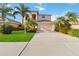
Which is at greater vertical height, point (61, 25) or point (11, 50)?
point (11, 50)

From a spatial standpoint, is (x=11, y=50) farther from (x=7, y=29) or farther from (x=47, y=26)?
(x=47, y=26)

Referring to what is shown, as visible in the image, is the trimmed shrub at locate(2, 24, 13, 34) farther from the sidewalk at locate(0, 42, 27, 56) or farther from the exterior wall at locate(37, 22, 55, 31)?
the sidewalk at locate(0, 42, 27, 56)

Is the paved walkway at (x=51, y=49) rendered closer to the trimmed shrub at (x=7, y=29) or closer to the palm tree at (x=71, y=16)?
the trimmed shrub at (x=7, y=29)

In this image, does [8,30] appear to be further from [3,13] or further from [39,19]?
[39,19]

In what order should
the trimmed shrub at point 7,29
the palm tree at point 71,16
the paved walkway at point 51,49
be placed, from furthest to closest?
the palm tree at point 71,16
the trimmed shrub at point 7,29
the paved walkway at point 51,49

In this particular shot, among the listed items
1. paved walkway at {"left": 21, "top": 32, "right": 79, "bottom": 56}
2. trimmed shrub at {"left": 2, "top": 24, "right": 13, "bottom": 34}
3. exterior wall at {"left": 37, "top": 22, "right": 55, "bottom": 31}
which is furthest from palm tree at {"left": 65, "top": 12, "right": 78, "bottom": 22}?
paved walkway at {"left": 21, "top": 32, "right": 79, "bottom": 56}

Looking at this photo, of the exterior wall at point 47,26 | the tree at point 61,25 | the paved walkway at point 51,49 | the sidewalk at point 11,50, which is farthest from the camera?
the tree at point 61,25

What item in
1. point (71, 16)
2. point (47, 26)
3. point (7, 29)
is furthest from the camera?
point (47, 26)

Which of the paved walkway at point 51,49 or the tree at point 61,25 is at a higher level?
the paved walkway at point 51,49

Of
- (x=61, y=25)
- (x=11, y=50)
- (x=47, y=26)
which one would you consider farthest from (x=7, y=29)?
(x=11, y=50)

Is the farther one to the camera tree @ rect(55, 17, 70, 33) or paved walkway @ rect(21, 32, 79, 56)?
tree @ rect(55, 17, 70, 33)

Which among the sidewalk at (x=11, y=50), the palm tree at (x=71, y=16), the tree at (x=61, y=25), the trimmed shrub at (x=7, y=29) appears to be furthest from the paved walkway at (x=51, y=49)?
the tree at (x=61, y=25)

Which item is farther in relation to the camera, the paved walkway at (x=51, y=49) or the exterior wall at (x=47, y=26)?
the exterior wall at (x=47, y=26)

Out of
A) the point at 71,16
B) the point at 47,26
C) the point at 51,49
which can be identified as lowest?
the point at 47,26
